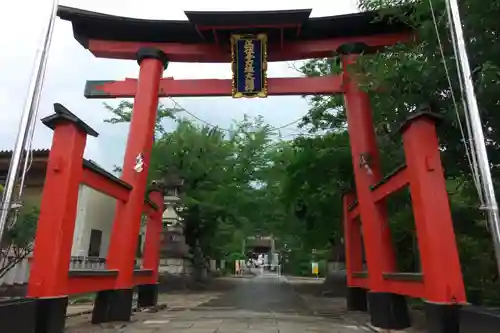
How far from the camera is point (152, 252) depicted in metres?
13.2

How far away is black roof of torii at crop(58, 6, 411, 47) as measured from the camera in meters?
10.7

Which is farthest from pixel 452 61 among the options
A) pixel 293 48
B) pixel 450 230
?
pixel 293 48

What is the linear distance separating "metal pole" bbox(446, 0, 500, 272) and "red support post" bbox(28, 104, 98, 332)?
6.02 metres

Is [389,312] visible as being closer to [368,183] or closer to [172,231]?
[368,183]

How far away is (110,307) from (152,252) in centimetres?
389

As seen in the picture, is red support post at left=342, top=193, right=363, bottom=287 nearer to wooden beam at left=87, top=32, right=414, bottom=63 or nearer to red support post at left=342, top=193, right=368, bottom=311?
red support post at left=342, top=193, right=368, bottom=311

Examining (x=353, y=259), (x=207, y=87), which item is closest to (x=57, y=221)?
(x=207, y=87)

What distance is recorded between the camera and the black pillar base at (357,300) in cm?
1252

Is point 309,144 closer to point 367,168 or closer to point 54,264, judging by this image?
point 367,168

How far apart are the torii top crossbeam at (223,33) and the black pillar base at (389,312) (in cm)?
622

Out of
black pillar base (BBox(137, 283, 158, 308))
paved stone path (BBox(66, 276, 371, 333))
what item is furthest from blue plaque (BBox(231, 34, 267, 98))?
black pillar base (BBox(137, 283, 158, 308))

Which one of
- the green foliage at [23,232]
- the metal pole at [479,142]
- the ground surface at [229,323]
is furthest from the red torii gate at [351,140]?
the green foliage at [23,232]

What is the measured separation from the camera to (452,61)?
22.5ft

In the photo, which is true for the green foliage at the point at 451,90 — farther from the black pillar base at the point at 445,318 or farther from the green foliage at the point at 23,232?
the green foliage at the point at 23,232
